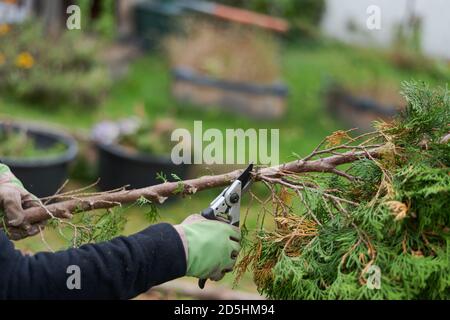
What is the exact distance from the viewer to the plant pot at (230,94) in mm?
8844

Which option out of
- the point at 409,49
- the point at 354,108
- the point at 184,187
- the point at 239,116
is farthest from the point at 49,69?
the point at 184,187

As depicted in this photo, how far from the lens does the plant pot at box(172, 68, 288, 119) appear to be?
8.84m

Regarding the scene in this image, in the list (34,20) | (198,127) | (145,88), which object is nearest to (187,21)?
(145,88)

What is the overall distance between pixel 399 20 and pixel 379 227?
10.1 m

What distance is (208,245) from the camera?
2.18 meters

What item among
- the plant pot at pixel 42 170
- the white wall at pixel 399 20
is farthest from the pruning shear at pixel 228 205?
the white wall at pixel 399 20

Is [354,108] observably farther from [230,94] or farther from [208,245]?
[208,245]

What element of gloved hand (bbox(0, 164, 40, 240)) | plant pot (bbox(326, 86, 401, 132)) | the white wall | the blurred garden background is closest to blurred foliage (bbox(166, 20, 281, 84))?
the blurred garden background

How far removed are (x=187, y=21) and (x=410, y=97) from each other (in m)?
8.60

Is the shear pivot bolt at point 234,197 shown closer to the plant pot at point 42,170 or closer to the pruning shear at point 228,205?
the pruning shear at point 228,205

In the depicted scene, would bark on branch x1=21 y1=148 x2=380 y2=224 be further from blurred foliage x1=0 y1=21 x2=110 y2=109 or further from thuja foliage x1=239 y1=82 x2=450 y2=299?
blurred foliage x1=0 y1=21 x2=110 y2=109

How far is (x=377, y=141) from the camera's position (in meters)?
2.44

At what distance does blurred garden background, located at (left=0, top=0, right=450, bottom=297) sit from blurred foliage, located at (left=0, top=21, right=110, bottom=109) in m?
0.01

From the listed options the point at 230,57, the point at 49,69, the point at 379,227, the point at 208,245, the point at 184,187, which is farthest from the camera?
the point at 230,57
